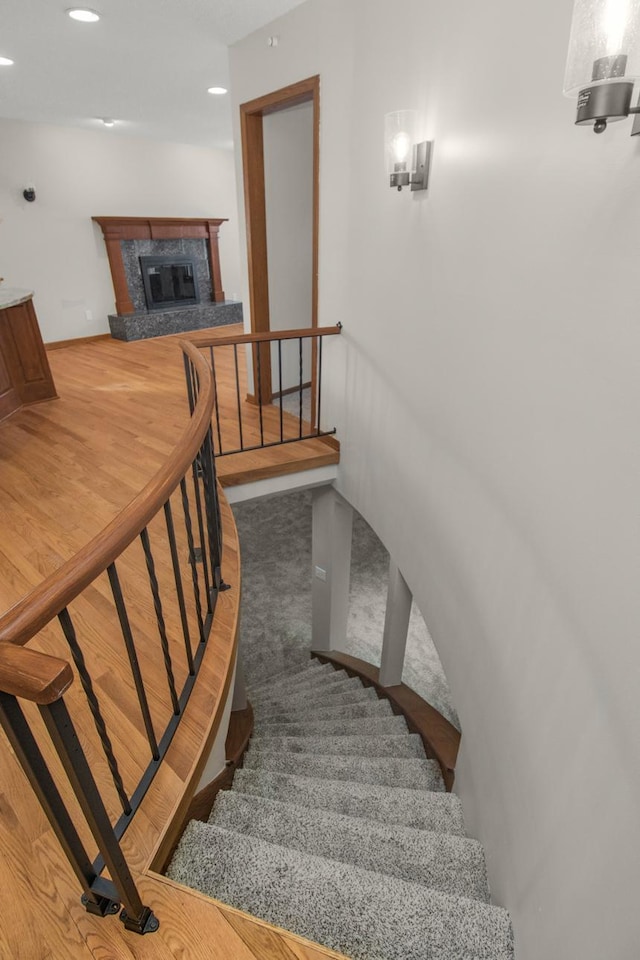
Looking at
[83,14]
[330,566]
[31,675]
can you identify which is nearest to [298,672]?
[330,566]

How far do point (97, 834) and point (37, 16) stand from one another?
424 cm

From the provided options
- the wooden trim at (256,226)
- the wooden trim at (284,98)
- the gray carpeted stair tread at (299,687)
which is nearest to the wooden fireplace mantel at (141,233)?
the wooden trim at (256,226)

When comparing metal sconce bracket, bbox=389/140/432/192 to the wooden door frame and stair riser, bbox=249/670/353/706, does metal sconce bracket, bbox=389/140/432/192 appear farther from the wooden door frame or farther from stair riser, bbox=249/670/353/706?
stair riser, bbox=249/670/353/706

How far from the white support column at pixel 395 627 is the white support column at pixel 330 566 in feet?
1.81

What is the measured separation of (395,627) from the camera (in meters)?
4.18

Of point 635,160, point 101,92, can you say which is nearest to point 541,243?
point 635,160

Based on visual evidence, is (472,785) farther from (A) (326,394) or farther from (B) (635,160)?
(A) (326,394)

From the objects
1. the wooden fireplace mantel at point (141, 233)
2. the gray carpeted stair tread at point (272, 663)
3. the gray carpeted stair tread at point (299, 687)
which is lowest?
the gray carpeted stair tread at point (272, 663)

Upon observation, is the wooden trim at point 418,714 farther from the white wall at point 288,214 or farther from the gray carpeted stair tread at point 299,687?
the white wall at point 288,214

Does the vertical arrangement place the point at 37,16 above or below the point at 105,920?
above

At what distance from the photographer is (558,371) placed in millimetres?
1506

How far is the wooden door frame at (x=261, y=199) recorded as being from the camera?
3.31 m

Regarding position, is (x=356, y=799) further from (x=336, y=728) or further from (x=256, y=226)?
(x=256, y=226)

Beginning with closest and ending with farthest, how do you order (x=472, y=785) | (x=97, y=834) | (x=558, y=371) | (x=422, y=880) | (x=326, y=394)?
(x=97, y=834) → (x=558, y=371) → (x=422, y=880) → (x=472, y=785) → (x=326, y=394)
